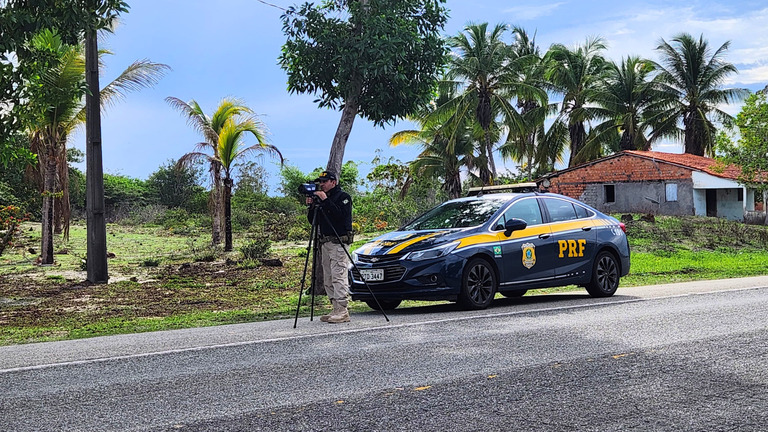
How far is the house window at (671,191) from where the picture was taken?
44.0 metres

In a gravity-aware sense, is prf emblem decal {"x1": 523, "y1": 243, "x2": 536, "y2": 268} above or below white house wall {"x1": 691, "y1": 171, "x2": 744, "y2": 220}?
below

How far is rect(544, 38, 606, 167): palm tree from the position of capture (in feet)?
173

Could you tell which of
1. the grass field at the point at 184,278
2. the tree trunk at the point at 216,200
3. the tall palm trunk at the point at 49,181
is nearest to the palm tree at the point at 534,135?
the grass field at the point at 184,278

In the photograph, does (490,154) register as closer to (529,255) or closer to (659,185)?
(659,185)

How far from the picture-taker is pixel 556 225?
12.4 metres

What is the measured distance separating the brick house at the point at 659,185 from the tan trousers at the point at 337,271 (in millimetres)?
34849

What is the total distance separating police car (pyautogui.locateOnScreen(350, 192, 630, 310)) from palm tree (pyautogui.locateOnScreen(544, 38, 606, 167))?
40.8m

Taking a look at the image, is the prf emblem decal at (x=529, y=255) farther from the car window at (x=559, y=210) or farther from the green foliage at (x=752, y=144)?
the green foliage at (x=752, y=144)

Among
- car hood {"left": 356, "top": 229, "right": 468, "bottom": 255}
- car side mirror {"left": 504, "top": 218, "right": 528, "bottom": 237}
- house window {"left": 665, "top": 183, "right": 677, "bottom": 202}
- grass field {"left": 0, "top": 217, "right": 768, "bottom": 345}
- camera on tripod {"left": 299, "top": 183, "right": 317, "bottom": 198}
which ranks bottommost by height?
grass field {"left": 0, "top": 217, "right": 768, "bottom": 345}

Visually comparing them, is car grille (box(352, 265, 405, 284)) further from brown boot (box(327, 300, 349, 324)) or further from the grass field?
the grass field

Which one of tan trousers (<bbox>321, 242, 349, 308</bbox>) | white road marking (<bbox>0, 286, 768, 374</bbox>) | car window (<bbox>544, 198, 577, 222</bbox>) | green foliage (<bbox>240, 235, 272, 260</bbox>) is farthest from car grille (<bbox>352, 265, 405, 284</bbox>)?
green foliage (<bbox>240, 235, 272, 260</bbox>)

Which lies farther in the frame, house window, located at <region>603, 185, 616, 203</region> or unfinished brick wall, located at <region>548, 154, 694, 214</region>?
house window, located at <region>603, 185, 616, 203</region>

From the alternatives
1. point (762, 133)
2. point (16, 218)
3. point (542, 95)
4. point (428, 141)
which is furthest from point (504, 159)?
point (16, 218)

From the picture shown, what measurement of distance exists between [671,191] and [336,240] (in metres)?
38.4
